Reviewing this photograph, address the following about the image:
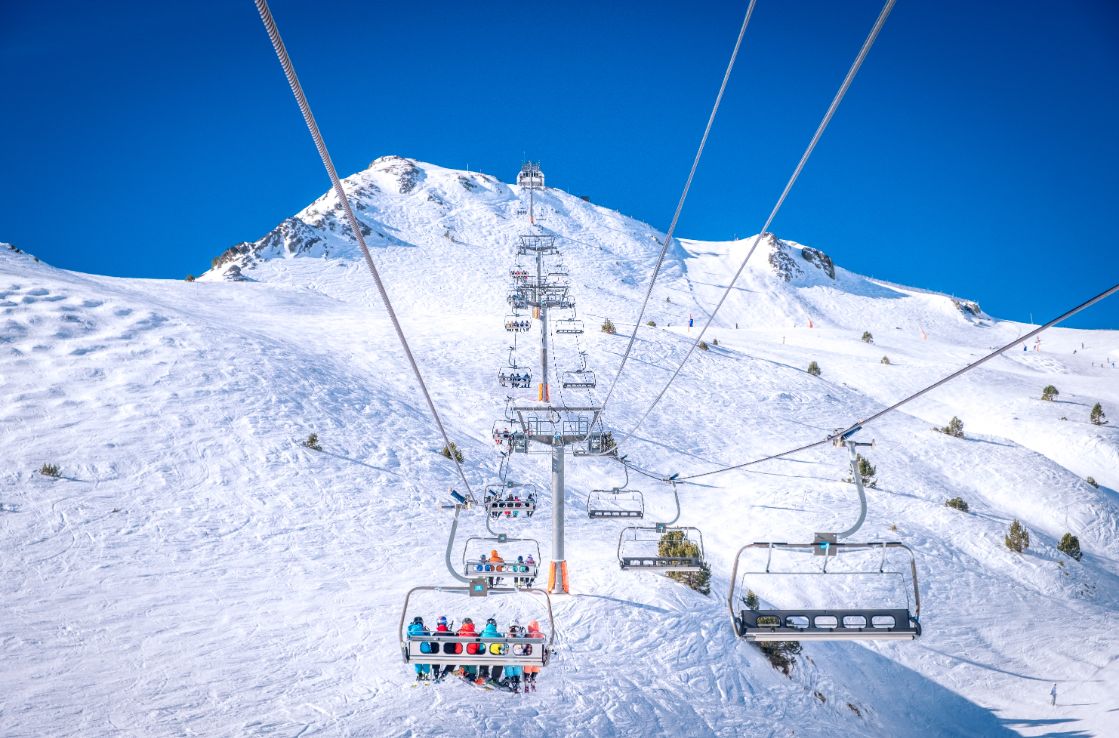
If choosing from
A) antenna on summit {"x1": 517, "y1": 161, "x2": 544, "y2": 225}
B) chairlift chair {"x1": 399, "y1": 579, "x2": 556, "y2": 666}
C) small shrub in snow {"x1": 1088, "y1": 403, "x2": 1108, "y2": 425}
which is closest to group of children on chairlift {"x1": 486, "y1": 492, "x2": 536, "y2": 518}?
chairlift chair {"x1": 399, "y1": 579, "x2": 556, "y2": 666}

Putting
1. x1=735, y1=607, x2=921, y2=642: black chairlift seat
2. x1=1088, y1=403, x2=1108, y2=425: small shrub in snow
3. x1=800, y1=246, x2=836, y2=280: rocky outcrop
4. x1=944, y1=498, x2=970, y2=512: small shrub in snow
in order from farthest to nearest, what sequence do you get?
x1=800, y1=246, x2=836, y2=280: rocky outcrop
x1=1088, y1=403, x2=1108, y2=425: small shrub in snow
x1=944, y1=498, x2=970, y2=512: small shrub in snow
x1=735, y1=607, x2=921, y2=642: black chairlift seat

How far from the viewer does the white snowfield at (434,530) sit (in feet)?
41.5

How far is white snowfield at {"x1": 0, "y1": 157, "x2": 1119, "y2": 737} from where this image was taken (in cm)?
1264

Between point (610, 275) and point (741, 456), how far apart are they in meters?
55.8

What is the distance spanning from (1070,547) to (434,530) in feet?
78.8

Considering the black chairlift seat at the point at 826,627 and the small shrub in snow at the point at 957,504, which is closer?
the black chairlift seat at the point at 826,627

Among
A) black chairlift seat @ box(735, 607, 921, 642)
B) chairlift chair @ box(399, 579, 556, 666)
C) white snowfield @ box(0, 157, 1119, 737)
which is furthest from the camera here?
white snowfield @ box(0, 157, 1119, 737)

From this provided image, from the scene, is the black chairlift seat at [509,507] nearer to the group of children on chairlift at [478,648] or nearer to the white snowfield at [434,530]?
the white snowfield at [434,530]

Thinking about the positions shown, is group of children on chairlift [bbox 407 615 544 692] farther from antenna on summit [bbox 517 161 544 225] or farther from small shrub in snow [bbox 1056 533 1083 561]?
antenna on summit [bbox 517 161 544 225]

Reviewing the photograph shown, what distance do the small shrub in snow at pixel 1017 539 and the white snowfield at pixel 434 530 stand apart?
397mm

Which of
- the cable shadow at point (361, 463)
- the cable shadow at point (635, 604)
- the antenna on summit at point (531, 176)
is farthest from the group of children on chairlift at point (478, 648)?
the antenna on summit at point (531, 176)

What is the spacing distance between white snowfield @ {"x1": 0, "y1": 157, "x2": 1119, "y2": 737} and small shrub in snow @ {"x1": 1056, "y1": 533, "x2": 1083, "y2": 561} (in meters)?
0.31

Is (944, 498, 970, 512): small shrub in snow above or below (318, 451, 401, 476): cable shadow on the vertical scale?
below

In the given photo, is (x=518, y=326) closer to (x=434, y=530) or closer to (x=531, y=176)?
(x=434, y=530)
